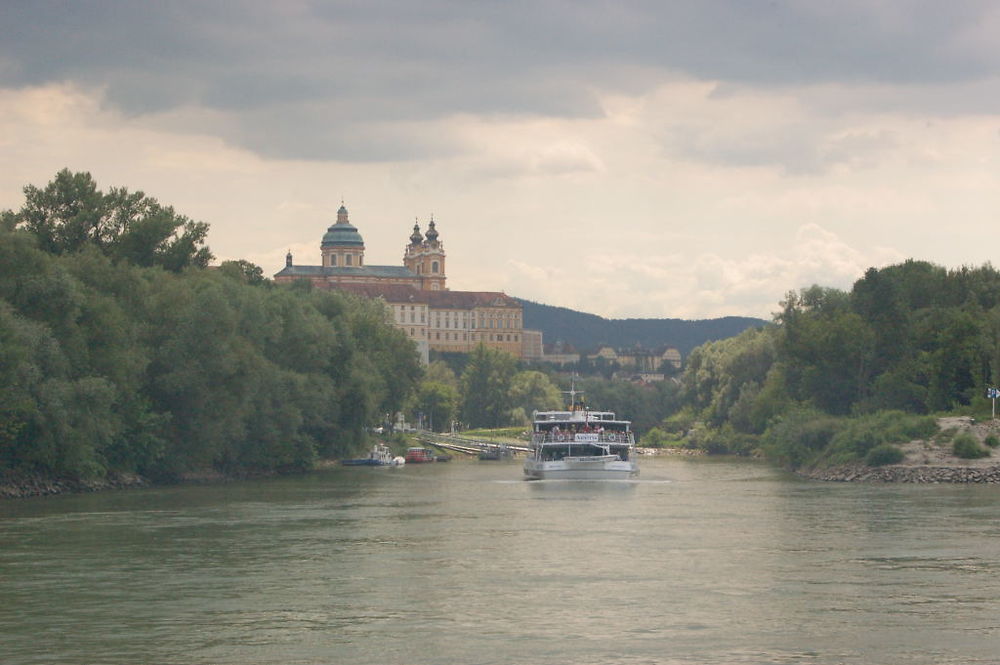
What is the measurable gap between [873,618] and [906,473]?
53339mm

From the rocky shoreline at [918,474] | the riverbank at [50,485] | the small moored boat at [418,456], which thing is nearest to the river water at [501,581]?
the riverbank at [50,485]

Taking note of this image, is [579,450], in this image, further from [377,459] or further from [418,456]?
[418,456]

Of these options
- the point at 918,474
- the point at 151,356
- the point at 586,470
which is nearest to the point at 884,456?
the point at 918,474

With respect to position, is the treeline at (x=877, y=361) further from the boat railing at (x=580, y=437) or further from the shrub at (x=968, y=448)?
the boat railing at (x=580, y=437)

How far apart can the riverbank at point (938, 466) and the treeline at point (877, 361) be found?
48.7 inches

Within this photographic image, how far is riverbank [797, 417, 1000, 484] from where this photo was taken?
8694 cm

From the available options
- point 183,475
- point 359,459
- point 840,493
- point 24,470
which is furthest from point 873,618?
point 359,459

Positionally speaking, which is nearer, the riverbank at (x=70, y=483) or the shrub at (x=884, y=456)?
the riverbank at (x=70, y=483)

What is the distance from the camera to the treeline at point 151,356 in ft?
242

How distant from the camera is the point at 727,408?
161625 millimetres

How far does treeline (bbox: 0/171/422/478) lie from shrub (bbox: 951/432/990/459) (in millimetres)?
39536

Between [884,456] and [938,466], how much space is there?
348 centimetres

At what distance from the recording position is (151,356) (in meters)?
86.9

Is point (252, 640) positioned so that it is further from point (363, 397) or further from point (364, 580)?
point (363, 397)
